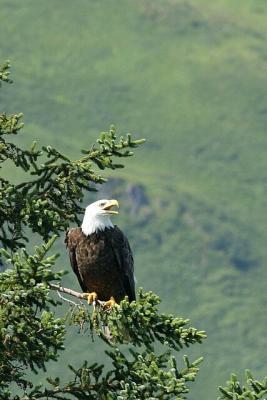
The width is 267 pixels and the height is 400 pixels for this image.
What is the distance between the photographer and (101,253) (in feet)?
79.7

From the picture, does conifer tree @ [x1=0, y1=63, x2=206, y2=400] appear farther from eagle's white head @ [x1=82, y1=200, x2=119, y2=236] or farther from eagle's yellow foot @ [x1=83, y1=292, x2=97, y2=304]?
eagle's white head @ [x1=82, y1=200, x2=119, y2=236]

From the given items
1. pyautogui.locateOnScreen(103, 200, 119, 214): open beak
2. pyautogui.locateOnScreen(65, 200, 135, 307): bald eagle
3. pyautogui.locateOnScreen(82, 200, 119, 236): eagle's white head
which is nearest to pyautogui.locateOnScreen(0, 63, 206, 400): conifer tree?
pyautogui.locateOnScreen(82, 200, 119, 236): eagle's white head

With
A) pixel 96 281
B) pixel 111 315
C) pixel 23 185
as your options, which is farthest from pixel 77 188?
pixel 96 281

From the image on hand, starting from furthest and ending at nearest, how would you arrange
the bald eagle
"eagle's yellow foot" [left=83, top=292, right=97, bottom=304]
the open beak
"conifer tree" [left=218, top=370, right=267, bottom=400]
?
the open beak, the bald eagle, "eagle's yellow foot" [left=83, top=292, right=97, bottom=304], "conifer tree" [left=218, top=370, right=267, bottom=400]

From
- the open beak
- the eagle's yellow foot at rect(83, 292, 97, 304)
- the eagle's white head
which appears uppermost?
the open beak

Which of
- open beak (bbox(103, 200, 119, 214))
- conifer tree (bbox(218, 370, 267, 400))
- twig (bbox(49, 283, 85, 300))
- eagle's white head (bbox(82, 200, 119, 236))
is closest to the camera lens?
conifer tree (bbox(218, 370, 267, 400))

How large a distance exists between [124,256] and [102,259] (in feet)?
1.18

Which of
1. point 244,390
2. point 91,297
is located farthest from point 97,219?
point 244,390

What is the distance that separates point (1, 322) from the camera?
57.5 feet

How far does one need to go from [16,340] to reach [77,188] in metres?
3.52

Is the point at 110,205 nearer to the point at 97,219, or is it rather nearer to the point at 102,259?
the point at 97,219

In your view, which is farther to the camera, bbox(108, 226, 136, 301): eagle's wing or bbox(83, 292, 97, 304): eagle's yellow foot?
bbox(108, 226, 136, 301): eagle's wing

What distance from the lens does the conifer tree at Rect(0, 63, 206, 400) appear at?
1731cm

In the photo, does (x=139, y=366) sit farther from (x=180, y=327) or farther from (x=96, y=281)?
(x=96, y=281)
